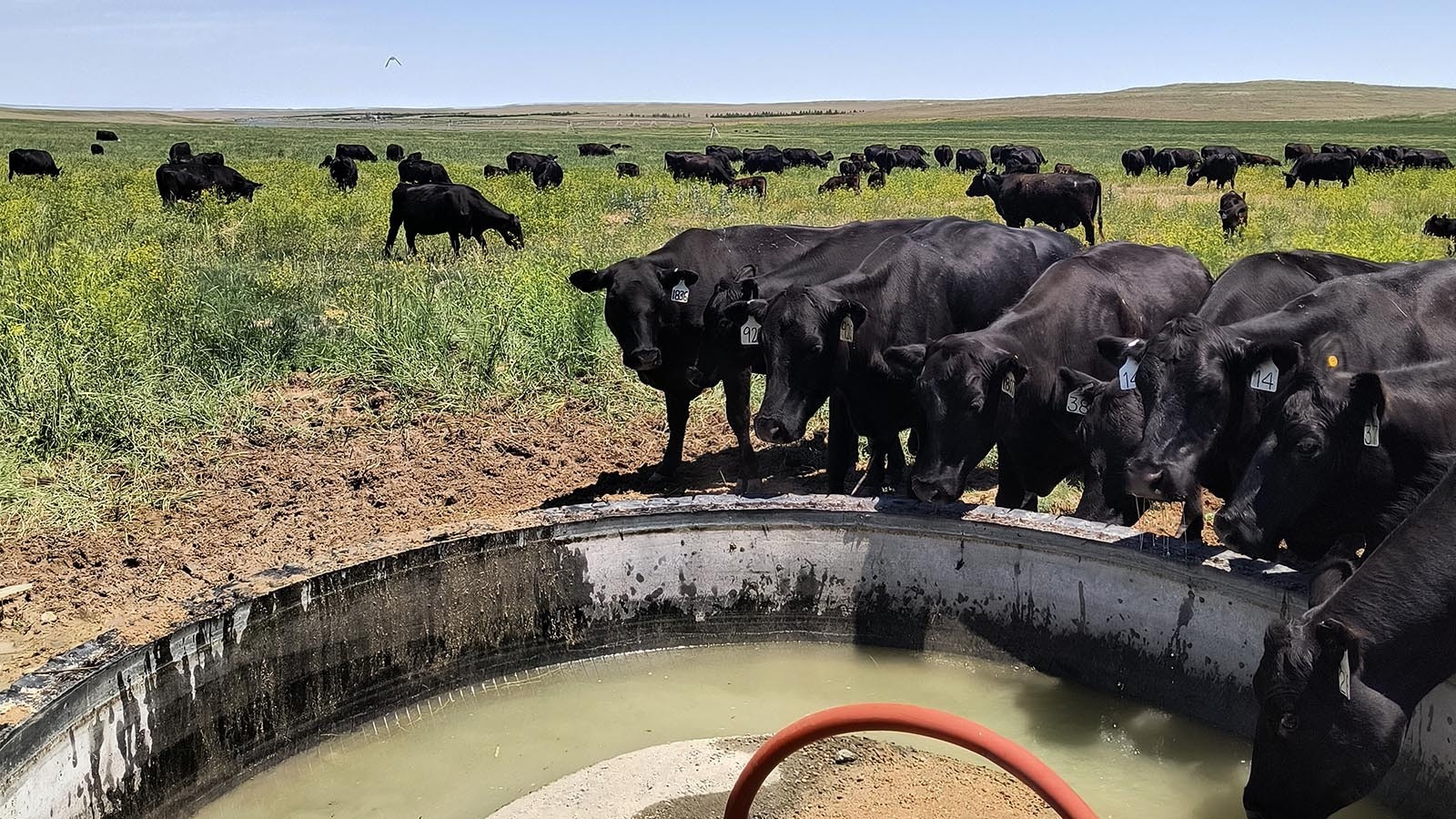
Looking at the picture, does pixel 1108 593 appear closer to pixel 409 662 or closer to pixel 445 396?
pixel 409 662

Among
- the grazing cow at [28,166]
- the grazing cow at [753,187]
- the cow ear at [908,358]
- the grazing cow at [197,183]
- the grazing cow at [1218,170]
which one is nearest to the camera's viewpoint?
the cow ear at [908,358]

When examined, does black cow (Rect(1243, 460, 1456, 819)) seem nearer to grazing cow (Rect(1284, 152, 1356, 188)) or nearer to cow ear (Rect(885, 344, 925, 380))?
cow ear (Rect(885, 344, 925, 380))

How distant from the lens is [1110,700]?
540cm

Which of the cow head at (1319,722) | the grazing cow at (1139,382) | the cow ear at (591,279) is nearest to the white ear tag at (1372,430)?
the grazing cow at (1139,382)

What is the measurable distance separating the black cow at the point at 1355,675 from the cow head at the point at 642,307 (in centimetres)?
502

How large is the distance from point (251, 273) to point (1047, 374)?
10.1 meters

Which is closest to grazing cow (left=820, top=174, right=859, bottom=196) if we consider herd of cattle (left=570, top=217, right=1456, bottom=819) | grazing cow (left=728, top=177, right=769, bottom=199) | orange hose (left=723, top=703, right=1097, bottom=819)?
grazing cow (left=728, top=177, right=769, bottom=199)

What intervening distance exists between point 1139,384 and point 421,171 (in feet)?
102

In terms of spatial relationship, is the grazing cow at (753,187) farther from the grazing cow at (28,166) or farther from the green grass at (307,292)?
the grazing cow at (28,166)

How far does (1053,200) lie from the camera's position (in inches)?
1067

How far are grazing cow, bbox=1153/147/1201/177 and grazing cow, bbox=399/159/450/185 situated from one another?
26.7 meters

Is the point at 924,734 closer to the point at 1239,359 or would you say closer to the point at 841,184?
the point at 1239,359

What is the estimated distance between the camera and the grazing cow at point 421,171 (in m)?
33.1

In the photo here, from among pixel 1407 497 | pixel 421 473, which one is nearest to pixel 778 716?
pixel 1407 497
